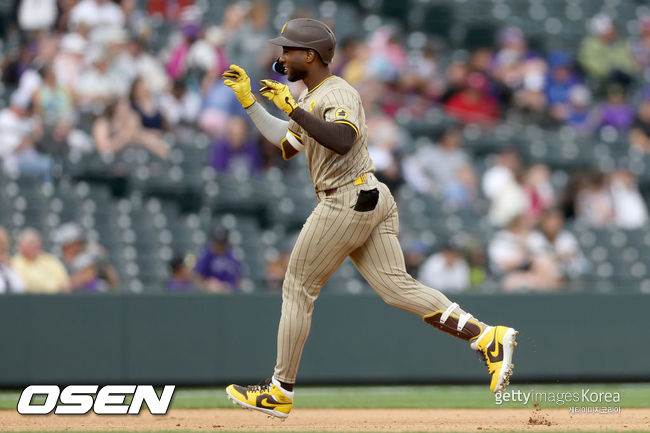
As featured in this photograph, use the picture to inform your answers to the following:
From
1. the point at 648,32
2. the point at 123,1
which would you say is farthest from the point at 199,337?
the point at 648,32

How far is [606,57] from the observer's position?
48.0ft

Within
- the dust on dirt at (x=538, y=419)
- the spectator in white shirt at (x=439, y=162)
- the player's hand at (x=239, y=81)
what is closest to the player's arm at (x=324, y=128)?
the player's hand at (x=239, y=81)

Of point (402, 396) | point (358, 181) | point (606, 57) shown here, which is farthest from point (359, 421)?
point (606, 57)

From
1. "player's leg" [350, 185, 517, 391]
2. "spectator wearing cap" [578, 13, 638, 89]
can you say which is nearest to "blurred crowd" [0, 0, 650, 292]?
"spectator wearing cap" [578, 13, 638, 89]

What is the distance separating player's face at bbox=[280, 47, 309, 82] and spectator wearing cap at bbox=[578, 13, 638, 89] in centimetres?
934

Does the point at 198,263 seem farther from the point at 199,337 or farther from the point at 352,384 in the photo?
the point at 352,384

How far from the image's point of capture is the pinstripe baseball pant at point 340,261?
5.80m

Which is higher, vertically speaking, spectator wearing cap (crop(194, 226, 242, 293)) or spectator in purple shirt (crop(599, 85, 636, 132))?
spectator wearing cap (crop(194, 226, 242, 293))

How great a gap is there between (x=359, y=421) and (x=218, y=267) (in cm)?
362

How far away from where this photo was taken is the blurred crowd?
10109 mm

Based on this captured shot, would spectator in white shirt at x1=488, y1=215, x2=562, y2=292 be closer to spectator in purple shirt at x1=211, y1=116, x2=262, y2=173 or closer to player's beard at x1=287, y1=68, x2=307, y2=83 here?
spectator in purple shirt at x1=211, y1=116, x2=262, y2=173

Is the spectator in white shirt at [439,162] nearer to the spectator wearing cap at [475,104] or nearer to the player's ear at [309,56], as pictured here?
the spectator wearing cap at [475,104]

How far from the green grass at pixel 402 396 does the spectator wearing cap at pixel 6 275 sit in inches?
31.8

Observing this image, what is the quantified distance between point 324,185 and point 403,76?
7554mm
